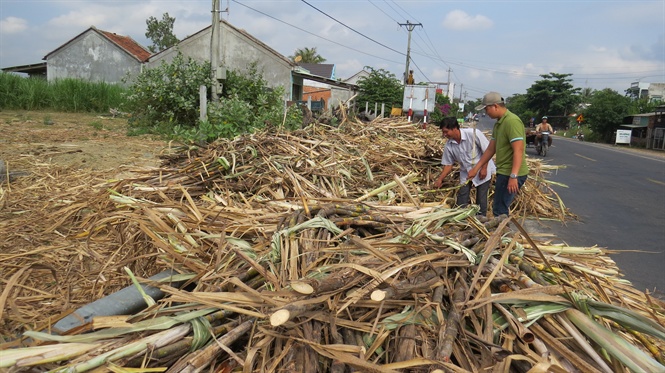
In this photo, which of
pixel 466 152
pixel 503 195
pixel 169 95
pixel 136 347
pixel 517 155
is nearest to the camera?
pixel 136 347

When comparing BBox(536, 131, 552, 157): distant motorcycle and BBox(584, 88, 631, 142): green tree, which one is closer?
BBox(536, 131, 552, 157): distant motorcycle

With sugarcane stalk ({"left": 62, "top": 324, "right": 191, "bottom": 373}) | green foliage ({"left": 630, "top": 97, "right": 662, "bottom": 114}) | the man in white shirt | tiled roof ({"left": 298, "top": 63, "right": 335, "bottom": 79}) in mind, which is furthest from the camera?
tiled roof ({"left": 298, "top": 63, "right": 335, "bottom": 79})

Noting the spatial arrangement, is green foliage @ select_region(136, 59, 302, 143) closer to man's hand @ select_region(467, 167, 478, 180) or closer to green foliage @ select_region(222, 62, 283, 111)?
green foliage @ select_region(222, 62, 283, 111)

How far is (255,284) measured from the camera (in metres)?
2.30

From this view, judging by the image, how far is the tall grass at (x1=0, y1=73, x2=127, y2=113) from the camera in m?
20.2

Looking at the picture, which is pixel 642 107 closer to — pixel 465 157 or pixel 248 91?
pixel 248 91

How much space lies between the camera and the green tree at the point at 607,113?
3622 cm

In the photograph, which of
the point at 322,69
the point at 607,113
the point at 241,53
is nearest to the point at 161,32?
the point at 322,69

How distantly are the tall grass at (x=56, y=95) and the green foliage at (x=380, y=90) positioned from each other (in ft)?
49.7

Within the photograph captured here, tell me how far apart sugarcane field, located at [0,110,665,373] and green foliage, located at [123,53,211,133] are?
10510 millimetres

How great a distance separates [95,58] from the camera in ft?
98.0

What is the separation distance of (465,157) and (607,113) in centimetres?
3801

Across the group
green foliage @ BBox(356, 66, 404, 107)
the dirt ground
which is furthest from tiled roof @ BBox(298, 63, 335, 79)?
the dirt ground

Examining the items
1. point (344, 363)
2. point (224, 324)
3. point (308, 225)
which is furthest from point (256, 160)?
point (344, 363)
